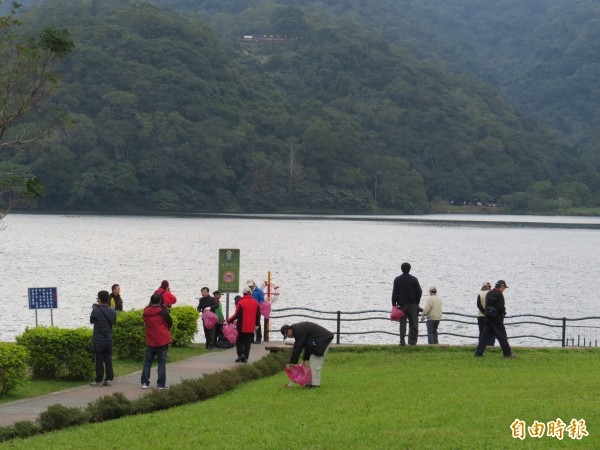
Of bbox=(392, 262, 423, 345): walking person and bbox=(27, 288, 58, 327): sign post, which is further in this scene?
bbox=(27, 288, 58, 327): sign post

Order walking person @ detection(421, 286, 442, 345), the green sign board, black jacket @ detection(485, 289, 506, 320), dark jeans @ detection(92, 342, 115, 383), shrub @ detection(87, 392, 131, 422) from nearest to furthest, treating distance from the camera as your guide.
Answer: shrub @ detection(87, 392, 131, 422) → dark jeans @ detection(92, 342, 115, 383) → black jacket @ detection(485, 289, 506, 320) → walking person @ detection(421, 286, 442, 345) → the green sign board

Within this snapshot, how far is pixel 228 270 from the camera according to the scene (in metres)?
25.7

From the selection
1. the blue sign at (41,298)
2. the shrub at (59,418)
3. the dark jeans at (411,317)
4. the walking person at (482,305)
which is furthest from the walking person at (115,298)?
the shrub at (59,418)

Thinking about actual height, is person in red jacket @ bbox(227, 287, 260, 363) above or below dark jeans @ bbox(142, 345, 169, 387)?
above

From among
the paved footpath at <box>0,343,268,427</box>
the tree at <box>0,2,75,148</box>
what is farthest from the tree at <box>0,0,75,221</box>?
the paved footpath at <box>0,343,268,427</box>

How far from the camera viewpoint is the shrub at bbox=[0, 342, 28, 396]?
1563 centimetres

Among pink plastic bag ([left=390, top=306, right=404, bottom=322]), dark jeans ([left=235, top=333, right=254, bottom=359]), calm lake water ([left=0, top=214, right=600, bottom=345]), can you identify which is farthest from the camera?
calm lake water ([left=0, top=214, right=600, bottom=345])

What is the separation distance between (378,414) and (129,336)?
29.3 ft

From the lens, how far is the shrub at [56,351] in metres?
17.7

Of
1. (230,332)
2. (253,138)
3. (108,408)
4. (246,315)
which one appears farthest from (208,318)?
(253,138)

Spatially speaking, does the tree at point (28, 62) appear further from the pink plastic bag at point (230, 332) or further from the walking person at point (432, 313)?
the walking person at point (432, 313)

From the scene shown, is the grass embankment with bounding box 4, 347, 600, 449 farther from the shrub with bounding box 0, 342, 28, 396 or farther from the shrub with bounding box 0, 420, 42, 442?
the shrub with bounding box 0, 342, 28, 396

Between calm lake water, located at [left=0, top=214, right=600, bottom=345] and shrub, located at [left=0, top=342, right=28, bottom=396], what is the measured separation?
776 inches

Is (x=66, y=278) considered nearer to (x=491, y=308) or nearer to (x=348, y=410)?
(x=491, y=308)
